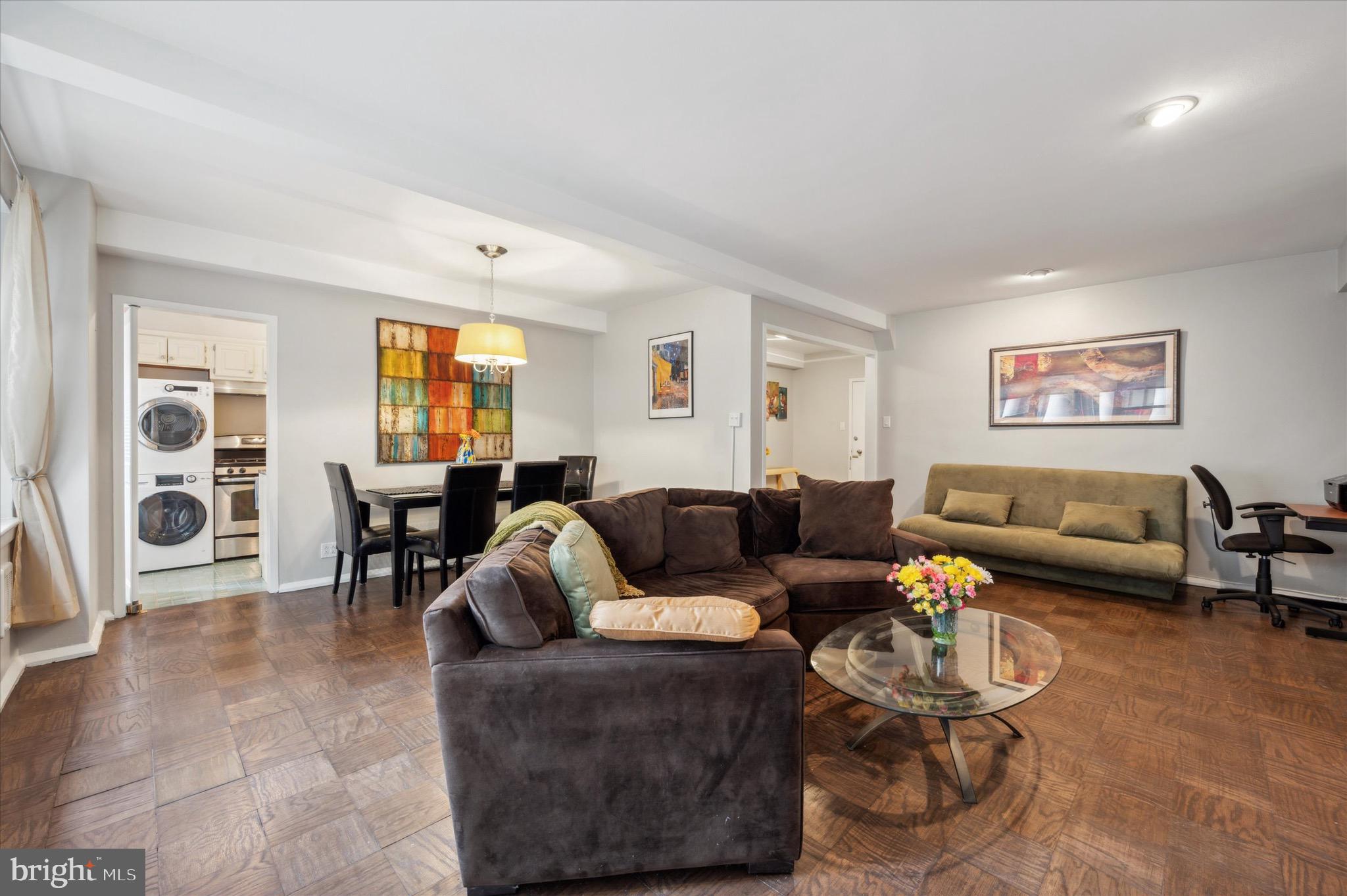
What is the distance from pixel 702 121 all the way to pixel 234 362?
527 cm

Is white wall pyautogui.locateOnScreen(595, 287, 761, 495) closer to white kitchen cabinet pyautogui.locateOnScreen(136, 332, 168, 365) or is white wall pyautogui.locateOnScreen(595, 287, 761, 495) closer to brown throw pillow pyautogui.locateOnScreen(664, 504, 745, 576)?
brown throw pillow pyautogui.locateOnScreen(664, 504, 745, 576)

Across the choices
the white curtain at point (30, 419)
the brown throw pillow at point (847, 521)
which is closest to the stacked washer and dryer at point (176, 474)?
the white curtain at point (30, 419)

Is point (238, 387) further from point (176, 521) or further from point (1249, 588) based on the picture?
point (1249, 588)

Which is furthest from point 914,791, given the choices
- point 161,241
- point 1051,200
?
point 161,241

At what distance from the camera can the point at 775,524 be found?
3.52 meters

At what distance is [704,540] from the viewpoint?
10.3 feet

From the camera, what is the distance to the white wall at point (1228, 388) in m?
3.97

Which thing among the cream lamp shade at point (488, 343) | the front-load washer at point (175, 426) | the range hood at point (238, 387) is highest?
the cream lamp shade at point (488, 343)

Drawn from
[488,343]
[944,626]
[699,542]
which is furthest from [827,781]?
[488,343]

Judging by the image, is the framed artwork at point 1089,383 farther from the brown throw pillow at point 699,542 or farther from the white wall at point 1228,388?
the brown throw pillow at point 699,542

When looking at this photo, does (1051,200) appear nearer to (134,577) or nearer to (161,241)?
(161,241)

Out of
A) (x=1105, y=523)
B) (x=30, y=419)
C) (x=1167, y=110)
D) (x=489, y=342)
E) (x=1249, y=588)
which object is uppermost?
(x=1167, y=110)

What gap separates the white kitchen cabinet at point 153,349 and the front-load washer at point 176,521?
1018mm

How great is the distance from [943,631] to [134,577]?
4667 mm
